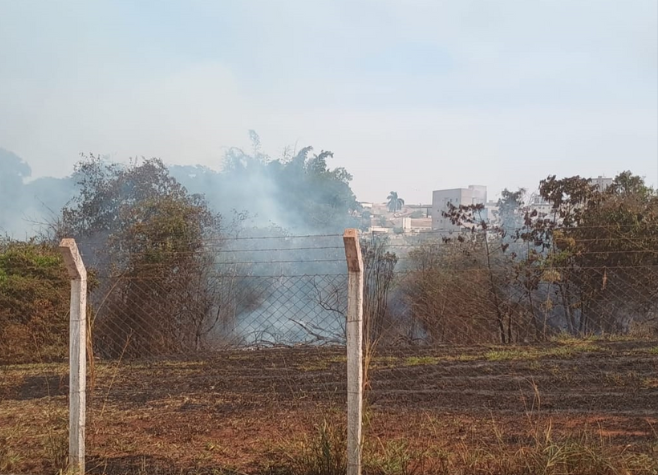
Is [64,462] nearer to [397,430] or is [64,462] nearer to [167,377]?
[397,430]

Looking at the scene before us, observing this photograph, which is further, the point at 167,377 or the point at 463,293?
the point at 463,293

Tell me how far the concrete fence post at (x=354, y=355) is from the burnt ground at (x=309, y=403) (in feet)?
0.76

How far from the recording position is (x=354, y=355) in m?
4.40

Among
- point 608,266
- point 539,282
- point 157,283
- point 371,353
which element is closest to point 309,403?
point 371,353

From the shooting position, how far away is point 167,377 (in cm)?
913

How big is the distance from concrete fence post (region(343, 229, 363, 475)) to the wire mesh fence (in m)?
0.49

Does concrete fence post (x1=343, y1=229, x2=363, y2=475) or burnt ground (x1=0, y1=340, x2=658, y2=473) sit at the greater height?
concrete fence post (x1=343, y1=229, x2=363, y2=475)

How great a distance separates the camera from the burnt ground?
210 inches

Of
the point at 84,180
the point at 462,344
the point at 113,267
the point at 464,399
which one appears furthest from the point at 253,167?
the point at 464,399

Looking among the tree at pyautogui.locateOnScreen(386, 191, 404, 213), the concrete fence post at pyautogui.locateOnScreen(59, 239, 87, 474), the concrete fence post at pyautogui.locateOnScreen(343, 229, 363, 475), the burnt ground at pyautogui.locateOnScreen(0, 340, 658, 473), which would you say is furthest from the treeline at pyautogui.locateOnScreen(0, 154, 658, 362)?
the tree at pyautogui.locateOnScreen(386, 191, 404, 213)

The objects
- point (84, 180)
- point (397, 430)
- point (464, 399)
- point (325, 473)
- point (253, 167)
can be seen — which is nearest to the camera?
point (325, 473)

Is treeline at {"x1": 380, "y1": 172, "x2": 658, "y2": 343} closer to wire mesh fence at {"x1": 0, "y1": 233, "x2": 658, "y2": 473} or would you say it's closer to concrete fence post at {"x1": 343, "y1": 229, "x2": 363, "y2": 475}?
wire mesh fence at {"x1": 0, "y1": 233, "x2": 658, "y2": 473}

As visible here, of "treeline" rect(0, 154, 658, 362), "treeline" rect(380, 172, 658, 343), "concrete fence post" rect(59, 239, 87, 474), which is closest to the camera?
"concrete fence post" rect(59, 239, 87, 474)

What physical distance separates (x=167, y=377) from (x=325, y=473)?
5035 mm
